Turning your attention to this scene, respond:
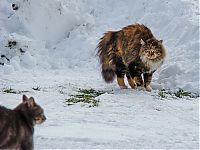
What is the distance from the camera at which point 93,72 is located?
13.1 m

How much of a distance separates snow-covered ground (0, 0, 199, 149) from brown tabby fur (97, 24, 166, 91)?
1.26ft

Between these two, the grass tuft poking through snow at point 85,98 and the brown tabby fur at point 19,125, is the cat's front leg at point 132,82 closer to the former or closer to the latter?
the grass tuft poking through snow at point 85,98

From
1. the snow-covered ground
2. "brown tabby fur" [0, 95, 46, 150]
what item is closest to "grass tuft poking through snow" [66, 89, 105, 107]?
the snow-covered ground

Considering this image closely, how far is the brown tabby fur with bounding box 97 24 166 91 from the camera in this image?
1060 cm

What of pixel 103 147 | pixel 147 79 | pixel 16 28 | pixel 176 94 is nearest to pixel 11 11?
pixel 16 28

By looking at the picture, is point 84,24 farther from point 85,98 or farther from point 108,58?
point 85,98

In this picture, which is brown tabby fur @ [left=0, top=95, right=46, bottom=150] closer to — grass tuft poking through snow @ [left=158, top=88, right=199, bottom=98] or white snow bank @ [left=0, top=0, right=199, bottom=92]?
grass tuft poking through snow @ [left=158, top=88, right=199, bottom=98]

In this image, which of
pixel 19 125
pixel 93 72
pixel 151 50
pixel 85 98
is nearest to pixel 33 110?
pixel 19 125

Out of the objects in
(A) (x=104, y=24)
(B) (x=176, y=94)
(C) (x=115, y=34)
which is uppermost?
(A) (x=104, y=24)

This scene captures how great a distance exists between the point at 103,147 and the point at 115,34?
5.46 m

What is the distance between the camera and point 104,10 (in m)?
16.6

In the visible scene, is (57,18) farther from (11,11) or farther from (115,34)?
(115,34)

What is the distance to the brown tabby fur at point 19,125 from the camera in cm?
498

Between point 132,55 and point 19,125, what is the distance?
19.3 feet
